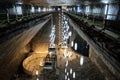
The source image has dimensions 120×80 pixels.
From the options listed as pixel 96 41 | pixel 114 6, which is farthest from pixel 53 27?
pixel 96 41

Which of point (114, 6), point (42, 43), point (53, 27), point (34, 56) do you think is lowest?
point (34, 56)

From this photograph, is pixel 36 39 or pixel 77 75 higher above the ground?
pixel 36 39

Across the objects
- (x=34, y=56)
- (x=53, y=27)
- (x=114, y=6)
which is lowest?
(x=34, y=56)

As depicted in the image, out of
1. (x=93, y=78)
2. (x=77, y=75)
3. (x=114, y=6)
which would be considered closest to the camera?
(x=114, y=6)

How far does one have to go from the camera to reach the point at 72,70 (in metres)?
9.41

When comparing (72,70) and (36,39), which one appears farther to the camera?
(36,39)

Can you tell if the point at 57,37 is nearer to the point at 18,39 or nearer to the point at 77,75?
the point at 77,75

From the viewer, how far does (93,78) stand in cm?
805

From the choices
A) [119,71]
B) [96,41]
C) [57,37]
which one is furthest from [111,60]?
[57,37]

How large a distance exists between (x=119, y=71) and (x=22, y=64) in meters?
10.7

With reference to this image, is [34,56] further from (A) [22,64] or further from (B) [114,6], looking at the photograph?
(B) [114,6]

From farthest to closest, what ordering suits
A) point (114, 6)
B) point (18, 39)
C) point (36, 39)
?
point (36, 39)
point (114, 6)
point (18, 39)

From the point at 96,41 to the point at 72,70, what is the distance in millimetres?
6902

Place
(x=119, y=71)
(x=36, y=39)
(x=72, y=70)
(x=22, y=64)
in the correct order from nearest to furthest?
(x=119, y=71), (x=72, y=70), (x=22, y=64), (x=36, y=39)
